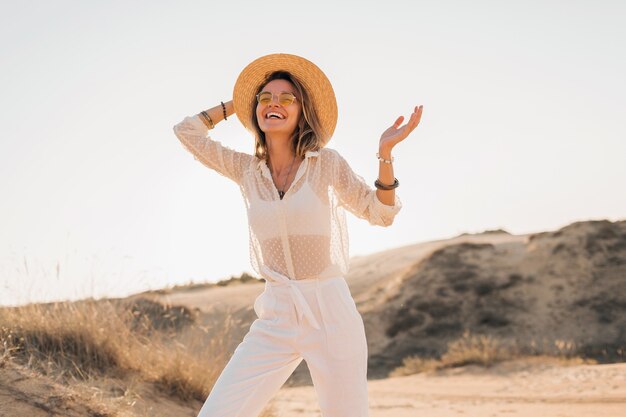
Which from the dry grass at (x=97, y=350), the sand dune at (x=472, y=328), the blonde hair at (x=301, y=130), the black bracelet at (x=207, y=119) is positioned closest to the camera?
the blonde hair at (x=301, y=130)

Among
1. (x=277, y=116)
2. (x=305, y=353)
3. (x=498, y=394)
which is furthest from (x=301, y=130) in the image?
(x=498, y=394)

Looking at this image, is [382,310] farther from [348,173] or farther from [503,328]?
[348,173]

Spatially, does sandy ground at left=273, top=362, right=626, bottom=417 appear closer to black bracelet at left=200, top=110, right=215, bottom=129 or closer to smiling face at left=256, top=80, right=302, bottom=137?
black bracelet at left=200, top=110, right=215, bottom=129

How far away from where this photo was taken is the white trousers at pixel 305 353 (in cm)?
289

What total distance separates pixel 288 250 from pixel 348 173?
0.45 metres

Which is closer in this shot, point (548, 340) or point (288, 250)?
point (288, 250)

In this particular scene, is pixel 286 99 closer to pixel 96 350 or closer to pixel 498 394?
pixel 96 350

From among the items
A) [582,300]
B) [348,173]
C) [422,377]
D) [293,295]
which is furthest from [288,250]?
[582,300]

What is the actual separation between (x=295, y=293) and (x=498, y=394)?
732cm

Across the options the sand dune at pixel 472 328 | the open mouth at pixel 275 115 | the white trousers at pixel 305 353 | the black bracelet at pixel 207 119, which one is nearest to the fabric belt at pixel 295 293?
the white trousers at pixel 305 353

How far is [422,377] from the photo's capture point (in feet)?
40.9

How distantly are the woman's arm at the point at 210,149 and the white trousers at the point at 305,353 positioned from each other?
2.45 feet

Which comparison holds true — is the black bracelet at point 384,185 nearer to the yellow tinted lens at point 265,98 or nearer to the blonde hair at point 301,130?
the blonde hair at point 301,130

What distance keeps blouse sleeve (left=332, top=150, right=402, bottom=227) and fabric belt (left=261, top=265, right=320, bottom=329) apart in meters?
0.43
